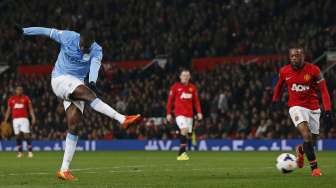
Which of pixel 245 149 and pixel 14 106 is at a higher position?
pixel 14 106

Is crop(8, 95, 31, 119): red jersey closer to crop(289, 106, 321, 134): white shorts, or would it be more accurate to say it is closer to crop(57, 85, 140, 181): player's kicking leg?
crop(57, 85, 140, 181): player's kicking leg

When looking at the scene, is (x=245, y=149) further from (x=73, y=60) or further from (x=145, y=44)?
(x=73, y=60)

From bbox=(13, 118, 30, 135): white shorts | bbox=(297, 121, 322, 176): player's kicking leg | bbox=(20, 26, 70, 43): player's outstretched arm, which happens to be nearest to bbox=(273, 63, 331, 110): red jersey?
bbox=(297, 121, 322, 176): player's kicking leg

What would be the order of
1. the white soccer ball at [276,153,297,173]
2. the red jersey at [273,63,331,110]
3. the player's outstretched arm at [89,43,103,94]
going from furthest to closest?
the red jersey at [273,63,331,110]
the white soccer ball at [276,153,297,173]
the player's outstretched arm at [89,43,103,94]

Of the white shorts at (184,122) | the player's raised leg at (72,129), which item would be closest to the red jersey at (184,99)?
the white shorts at (184,122)

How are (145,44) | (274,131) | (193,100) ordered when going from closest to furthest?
(193,100) < (274,131) < (145,44)

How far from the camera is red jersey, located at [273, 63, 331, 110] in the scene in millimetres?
14039

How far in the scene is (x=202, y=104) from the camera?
32781 mm

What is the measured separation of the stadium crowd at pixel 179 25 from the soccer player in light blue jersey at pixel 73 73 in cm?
1939

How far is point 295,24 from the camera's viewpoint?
1299 inches

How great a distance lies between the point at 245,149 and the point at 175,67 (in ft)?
22.0

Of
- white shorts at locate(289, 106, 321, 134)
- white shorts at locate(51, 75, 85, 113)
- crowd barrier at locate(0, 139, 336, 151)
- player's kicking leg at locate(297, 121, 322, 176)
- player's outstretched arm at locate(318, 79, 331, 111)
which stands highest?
white shorts at locate(51, 75, 85, 113)

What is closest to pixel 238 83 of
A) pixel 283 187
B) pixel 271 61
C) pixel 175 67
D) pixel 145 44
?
pixel 271 61

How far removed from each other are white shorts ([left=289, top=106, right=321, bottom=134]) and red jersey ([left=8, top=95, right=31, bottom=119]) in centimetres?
1455
